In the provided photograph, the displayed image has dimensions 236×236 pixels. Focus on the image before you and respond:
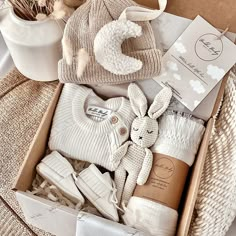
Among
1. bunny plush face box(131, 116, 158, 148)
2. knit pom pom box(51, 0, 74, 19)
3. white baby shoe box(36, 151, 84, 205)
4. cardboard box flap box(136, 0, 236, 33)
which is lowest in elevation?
white baby shoe box(36, 151, 84, 205)

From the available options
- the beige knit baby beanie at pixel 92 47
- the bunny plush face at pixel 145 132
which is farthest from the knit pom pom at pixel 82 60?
the bunny plush face at pixel 145 132

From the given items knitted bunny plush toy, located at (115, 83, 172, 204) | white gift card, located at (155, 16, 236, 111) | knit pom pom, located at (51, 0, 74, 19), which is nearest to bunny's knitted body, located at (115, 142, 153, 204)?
knitted bunny plush toy, located at (115, 83, 172, 204)

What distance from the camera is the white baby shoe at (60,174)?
0.69 metres

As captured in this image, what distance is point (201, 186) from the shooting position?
71 centimetres

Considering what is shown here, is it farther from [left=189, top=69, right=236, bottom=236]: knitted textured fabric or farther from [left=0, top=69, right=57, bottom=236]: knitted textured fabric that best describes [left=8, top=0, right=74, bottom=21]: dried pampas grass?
[left=189, top=69, right=236, bottom=236]: knitted textured fabric

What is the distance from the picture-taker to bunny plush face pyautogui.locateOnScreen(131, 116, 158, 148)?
696 millimetres

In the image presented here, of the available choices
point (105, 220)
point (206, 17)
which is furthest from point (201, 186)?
point (206, 17)

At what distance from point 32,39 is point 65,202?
0.87 ft

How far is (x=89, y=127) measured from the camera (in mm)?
715

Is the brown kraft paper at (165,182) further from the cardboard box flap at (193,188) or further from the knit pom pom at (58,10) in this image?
the knit pom pom at (58,10)

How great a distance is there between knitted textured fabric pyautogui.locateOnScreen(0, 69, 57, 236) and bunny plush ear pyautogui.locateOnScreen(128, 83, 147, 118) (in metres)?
0.18

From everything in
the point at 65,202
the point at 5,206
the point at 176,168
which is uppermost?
the point at 176,168

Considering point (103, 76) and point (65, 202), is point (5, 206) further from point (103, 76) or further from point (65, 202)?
point (103, 76)

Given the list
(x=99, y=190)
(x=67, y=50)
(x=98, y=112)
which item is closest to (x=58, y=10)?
(x=67, y=50)
